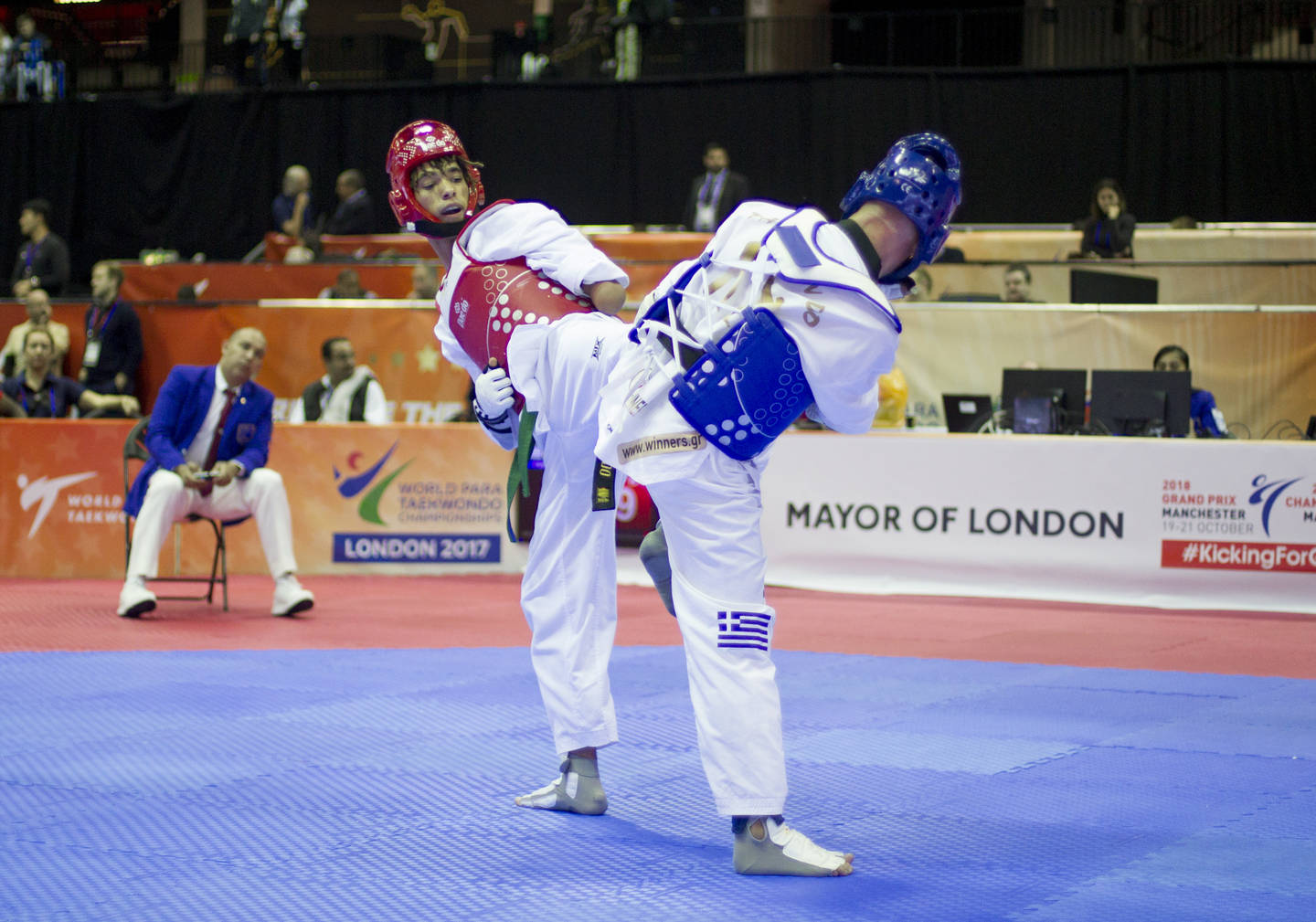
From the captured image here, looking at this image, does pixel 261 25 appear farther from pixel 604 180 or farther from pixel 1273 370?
pixel 1273 370

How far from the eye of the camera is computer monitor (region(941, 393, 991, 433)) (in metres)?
9.25

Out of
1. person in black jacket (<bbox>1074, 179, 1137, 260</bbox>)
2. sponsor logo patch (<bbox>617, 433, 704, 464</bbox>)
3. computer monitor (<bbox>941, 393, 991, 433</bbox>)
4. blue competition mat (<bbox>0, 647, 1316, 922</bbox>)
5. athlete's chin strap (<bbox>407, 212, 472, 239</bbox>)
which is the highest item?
person in black jacket (<bbox>1074, 179, 1137, 260</bbox>)

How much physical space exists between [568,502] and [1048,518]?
17.6 ft

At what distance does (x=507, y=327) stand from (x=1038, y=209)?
12.6m

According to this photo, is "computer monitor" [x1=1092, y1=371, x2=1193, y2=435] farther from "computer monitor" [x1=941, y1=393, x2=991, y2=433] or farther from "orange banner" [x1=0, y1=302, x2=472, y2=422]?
"orange banner" [x1=0, y1=302, x2=472, y2=422]

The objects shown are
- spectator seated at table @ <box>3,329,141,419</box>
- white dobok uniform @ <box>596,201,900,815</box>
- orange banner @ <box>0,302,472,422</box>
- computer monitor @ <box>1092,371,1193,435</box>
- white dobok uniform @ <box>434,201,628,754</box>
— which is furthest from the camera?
orange banner @ <box>0,302,472,422</box>

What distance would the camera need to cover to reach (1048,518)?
8.27 m

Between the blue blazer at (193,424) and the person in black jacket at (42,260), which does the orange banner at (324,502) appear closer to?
the blue blazer at (193,424)

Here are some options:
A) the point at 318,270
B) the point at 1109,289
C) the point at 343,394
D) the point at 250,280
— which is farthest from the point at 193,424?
the point at 1109,289

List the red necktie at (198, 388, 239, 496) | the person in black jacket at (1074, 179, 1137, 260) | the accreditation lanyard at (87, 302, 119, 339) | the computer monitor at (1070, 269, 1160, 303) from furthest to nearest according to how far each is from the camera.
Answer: the person in black jacket at (1074, 179, 1137, 260), the accreditation lanyard at (87, 302, 119, 339), the computer monitor at (1070, 269, 1160, 303), the red necktie at (198, 388, 239, 496)

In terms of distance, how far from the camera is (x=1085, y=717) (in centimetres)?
485

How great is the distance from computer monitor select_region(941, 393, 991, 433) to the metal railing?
6968 millimetres

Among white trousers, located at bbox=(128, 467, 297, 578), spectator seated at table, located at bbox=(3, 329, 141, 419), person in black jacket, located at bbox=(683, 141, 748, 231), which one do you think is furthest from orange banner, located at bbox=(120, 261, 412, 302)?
white trousers, located at bbox=(128, 467, 297, 578)

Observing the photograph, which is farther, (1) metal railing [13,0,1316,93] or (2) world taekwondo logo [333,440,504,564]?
(1) metal railing [13,0,1316,93]
